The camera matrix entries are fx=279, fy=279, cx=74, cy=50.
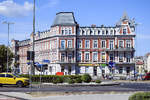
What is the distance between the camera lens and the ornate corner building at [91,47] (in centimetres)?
7188

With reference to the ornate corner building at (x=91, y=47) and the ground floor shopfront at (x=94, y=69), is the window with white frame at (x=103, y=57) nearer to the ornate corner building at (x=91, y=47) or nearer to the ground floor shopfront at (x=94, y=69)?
the ornate corner building at (x=91, y=47)

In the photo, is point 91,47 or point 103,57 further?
point 91,47

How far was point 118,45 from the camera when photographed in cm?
7256

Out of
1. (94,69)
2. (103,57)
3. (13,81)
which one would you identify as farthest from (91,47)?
(13,81)

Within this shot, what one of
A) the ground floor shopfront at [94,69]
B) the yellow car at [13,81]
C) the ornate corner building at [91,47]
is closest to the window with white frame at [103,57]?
the ornate corner building at [91,47]

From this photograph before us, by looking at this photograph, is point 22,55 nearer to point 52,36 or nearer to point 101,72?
point 52,36

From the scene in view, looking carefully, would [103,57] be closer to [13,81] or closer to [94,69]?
[94,69]

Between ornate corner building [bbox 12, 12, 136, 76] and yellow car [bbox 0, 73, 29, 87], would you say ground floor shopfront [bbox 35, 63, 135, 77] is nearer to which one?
ornate corner building [bbox 12, 12, 136, 76]

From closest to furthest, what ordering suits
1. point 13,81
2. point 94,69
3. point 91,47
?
point 13,81, point 94,69, point 91,47

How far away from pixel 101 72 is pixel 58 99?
55.5 metres

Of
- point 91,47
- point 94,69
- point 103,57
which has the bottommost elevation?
point 94,69

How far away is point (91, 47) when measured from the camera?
73688 mm

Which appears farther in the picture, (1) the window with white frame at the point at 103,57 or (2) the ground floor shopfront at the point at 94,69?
(1) the window with white frame at the point at 103,57

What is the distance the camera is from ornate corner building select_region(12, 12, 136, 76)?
236 feet
